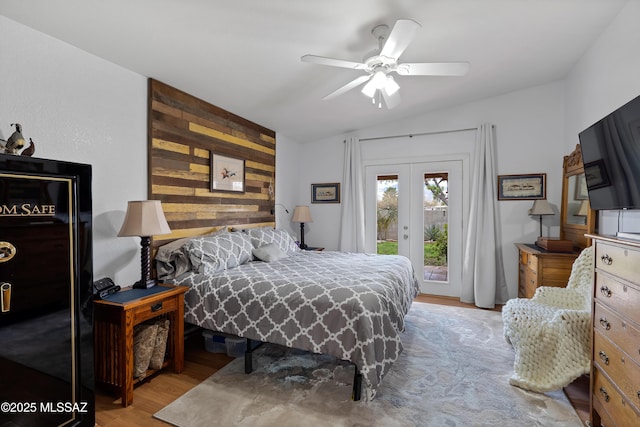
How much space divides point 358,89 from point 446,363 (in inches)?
114

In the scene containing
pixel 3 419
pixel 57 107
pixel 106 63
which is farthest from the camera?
pixel 106 63

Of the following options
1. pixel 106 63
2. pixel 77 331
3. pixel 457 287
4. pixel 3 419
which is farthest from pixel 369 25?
pixel 457 287

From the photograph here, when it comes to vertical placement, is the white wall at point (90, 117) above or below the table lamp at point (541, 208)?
above

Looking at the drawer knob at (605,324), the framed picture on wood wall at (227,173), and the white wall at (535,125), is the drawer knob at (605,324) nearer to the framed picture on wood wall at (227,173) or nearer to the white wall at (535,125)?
the white wall at (535,125)

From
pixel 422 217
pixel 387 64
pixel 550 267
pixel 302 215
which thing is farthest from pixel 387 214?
pixel 387 64

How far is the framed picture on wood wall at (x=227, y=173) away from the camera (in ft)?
11.4

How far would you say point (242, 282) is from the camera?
2.40m

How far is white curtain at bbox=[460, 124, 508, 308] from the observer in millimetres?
4031

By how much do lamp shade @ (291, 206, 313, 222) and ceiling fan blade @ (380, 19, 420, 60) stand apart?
2968 mm

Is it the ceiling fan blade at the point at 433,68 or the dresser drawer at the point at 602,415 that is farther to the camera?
the ceiling fan blade at the point at 433,68

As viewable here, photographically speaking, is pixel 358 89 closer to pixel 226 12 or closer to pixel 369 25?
pixel 369 25

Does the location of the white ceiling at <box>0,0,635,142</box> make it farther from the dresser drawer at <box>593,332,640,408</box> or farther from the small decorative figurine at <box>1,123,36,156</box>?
the dresser drawer at <box>593,332,640,408</box>

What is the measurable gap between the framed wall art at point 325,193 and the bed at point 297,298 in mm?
2055

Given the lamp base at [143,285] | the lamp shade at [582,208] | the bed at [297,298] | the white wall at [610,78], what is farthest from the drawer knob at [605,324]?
the lamp base at [143,285]
